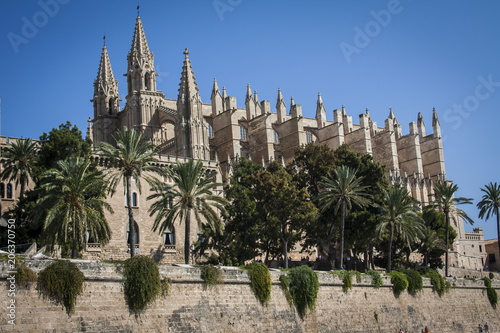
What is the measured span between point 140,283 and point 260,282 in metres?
7.22

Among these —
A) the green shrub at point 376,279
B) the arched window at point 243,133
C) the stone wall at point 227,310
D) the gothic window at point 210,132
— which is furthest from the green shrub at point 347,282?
the arched window at point 243,133

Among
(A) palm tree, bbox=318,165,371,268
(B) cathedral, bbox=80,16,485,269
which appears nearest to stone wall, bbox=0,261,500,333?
(A) palm tree, bbox=318,165,371,268

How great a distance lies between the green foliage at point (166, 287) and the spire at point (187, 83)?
3490cm

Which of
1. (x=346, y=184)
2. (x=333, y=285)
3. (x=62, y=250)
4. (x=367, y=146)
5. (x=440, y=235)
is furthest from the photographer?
(x=367, y=146)

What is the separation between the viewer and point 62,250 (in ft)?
129

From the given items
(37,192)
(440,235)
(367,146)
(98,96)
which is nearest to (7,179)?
(37,192)

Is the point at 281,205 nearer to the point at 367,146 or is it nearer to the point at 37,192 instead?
the point at 37,192

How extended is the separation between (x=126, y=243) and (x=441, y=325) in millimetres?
21504

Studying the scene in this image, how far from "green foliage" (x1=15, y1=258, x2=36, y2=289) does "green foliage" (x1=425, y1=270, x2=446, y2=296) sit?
29705 mm

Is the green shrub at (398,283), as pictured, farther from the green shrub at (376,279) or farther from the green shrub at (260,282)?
the green shrub at (260,282)

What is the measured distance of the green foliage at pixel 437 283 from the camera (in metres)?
45.3

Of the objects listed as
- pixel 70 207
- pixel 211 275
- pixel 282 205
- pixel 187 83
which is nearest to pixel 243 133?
pixel 187 83

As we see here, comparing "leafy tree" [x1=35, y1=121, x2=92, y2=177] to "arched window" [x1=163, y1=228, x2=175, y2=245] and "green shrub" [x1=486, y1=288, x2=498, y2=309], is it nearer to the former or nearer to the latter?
"arched window" [x1=163, y1=228, x2=175, y2=245]

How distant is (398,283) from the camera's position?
4141 cm
